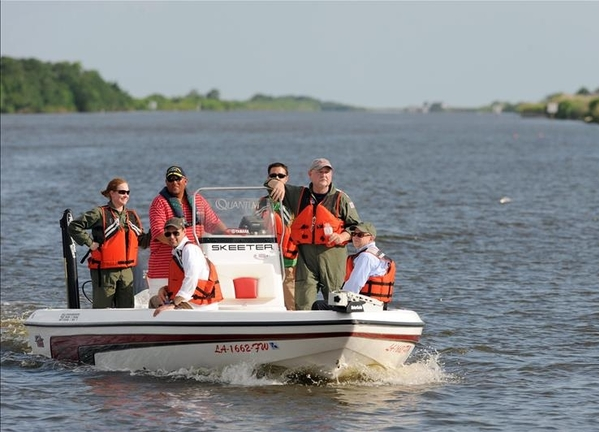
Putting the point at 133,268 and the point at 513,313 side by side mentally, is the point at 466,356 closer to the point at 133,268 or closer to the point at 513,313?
the point at 513,313

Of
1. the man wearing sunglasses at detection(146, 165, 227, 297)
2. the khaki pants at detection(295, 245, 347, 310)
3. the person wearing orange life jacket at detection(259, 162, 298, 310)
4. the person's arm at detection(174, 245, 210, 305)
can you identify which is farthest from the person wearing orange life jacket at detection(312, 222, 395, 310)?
the man wearing sunglasses at detection(146, 165, 227, 297)

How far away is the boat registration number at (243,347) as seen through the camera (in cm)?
1112

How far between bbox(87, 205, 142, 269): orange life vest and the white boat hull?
1.94ft

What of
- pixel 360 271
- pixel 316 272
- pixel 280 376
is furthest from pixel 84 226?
pixel 360 271

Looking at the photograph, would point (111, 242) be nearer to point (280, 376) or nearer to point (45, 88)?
point (280, 376)

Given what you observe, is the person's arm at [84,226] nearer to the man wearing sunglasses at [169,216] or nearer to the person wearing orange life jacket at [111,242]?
the person wearing orange life jacket at [111,242]

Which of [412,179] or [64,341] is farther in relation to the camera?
[412,179]

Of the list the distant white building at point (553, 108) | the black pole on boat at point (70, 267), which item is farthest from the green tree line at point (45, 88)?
the black pole on boat at point (70, 267)

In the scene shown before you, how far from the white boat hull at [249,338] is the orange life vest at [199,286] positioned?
0.20 metres

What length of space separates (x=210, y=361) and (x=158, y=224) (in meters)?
1.41

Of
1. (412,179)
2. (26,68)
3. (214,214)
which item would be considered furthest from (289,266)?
(26,68)

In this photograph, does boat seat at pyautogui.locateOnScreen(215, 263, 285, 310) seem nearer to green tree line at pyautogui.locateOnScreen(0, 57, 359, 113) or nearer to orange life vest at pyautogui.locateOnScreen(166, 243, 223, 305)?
orange life vest at pyautogui.locateOnScreen(166, 243, 223, 305)

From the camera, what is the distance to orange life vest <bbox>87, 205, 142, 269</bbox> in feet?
39.9

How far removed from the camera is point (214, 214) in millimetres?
12164
